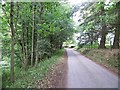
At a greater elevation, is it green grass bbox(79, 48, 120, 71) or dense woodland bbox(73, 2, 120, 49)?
dense woodland bbox(73, 2, 120, 49)

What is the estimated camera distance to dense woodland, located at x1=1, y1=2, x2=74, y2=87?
41.0ft

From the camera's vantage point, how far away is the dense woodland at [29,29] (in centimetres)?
1249

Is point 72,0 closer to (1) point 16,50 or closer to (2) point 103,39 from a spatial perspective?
(2) point 103,39

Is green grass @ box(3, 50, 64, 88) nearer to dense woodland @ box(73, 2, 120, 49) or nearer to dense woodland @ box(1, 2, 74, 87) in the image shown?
dense woodland @ box(1, 2, 74, 87)

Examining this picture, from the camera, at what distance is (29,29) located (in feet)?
64.5

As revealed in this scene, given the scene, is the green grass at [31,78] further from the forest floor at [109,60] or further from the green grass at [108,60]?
the green grass at [108,60]

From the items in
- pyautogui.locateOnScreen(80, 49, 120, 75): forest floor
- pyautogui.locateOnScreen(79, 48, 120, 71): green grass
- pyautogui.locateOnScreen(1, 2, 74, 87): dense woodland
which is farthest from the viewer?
pyautogui.locateOnScreen(79, 48, 120, 71): green grass

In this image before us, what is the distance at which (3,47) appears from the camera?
19875 mm

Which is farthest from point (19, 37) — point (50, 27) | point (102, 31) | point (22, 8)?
point (102, 31)

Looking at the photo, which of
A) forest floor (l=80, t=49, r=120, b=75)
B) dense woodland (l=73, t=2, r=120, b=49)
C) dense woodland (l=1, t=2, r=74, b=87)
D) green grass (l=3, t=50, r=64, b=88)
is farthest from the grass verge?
dense woodland (l=1, t=2, r=74, b=87)

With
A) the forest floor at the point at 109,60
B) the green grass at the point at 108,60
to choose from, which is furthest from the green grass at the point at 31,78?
Result: the green grass at the point at 108,60

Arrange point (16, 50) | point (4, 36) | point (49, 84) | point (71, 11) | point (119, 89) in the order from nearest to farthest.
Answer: point (119, 89) → point (49, 84) → point (4, 36) → point (16, 50) → point (71, 11)

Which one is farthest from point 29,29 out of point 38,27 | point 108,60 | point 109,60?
point 109,60

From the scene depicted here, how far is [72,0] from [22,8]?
9.47 meters
